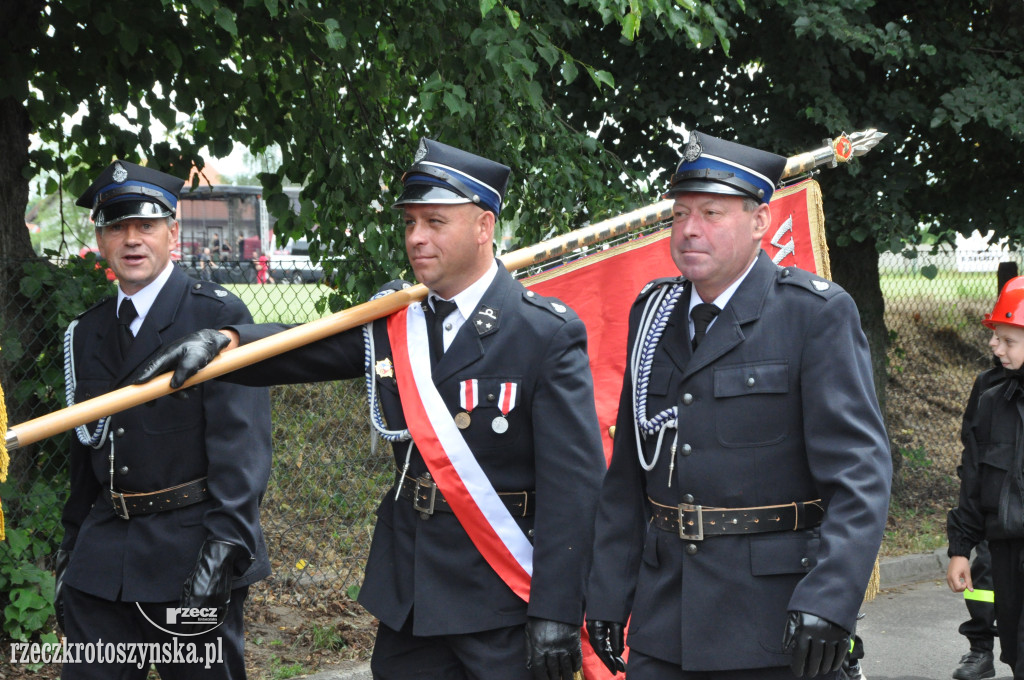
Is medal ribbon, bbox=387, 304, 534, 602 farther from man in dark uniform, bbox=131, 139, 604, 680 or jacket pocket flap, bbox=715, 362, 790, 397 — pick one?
jacket pocket flap, bbox=715, 362, 790, 397

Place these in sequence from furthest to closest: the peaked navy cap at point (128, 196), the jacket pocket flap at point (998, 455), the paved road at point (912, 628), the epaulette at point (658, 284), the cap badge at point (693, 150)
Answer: the paved road at point (912, 628) < the jacket pocket flap at point (998, 455) < the peaked navy cap at point (128, 196) < the epaulette at point (658, 284) < the cap badge at point (693, 150)

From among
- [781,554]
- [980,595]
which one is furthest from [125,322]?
[980,595]

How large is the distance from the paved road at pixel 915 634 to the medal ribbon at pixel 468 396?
4056 mm

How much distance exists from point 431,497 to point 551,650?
0.55 m

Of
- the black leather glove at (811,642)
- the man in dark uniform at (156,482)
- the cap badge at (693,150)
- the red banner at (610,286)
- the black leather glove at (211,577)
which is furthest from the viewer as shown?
the red banner at (610,286)

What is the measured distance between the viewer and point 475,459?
317 centimetres

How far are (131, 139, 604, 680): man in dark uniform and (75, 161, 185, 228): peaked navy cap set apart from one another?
2.35 feet

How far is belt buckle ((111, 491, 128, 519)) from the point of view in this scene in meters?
3.66

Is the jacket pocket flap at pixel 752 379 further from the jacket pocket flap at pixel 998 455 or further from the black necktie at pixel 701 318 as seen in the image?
the jacket pocket flap at pixel 998 455

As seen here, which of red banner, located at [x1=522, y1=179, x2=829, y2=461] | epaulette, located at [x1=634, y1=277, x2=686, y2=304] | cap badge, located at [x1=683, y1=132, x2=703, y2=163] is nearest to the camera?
cap badge, located at [x1=683, y1=132, x2=703, y2=163]

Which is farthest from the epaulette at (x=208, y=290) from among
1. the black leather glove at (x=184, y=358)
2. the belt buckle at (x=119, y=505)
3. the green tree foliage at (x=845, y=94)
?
the green tree foliage at (x=845, y=94)

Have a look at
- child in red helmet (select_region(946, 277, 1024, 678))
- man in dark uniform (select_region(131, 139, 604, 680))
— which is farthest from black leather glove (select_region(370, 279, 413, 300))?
child in red helmet (select_region(946, 277, 1024, 678))

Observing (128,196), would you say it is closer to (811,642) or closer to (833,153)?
(811,642)

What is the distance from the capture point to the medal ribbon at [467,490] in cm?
314
